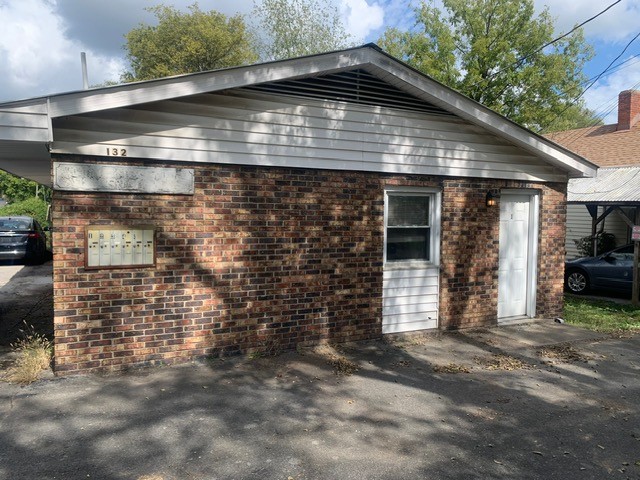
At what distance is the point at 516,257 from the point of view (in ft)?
28.0

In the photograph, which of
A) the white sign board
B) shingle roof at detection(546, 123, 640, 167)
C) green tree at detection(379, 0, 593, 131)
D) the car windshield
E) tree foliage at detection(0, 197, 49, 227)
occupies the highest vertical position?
green tree at detection(379, 0, 593, 131)

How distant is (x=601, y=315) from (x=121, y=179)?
9408 mm

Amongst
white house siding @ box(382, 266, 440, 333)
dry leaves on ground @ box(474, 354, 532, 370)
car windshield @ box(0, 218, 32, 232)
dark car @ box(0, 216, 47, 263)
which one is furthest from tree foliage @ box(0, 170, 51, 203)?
dry leaves on ground @ box(474, 354, 532, 370)

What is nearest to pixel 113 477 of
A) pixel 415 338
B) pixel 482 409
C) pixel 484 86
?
pixel 482 409

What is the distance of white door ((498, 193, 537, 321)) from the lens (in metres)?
8.37

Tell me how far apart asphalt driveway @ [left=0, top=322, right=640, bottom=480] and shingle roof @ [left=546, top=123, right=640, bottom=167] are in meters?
13.4

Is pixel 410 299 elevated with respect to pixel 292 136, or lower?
lower

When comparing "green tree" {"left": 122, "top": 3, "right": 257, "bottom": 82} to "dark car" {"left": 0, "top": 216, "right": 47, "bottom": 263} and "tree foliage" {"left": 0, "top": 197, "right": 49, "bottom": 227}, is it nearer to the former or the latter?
"tree foliage" {"left": 0, "top": 197, "right": 49, "bottom": 227}

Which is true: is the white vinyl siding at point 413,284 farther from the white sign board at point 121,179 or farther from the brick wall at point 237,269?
the white sign board at point 121,179

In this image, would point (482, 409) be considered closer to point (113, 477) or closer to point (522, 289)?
point (113, 477)

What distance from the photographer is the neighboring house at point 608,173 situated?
41.4 ft

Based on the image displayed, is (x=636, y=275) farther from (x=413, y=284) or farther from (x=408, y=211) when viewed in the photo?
(x=408, y=211)

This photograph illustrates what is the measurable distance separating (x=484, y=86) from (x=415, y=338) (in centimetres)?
1697

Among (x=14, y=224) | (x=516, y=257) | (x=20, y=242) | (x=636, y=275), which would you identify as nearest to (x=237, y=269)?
(x=516, y=257)
